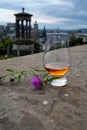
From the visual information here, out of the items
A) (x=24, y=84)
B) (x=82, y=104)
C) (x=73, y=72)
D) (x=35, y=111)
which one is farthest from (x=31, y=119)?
(x=73, y=72)

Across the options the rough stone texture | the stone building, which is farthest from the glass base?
the stone building

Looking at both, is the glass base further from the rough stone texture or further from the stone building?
the stone building

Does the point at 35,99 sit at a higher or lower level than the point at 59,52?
lower

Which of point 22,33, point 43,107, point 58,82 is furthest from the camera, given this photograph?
point 22,33

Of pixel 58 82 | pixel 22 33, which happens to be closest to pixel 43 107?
pixel 58 82

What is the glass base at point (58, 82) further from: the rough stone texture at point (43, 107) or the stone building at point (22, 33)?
the stone building at point (22, 33)

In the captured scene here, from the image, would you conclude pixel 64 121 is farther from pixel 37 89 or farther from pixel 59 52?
pixel 59 52

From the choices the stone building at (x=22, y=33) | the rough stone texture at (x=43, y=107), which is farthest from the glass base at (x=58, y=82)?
the stone building at (x=22, y=33)

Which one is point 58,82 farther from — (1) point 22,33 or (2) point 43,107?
(1) point 22,33
